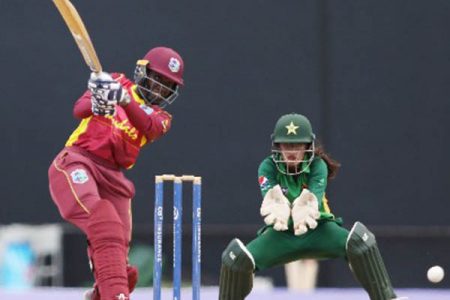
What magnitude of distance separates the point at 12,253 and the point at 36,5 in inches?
55.6

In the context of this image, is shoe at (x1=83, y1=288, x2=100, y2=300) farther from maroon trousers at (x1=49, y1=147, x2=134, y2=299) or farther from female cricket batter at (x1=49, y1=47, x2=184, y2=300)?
maroon trousers at (x1=49, y1=147, x2=134, y2=299)

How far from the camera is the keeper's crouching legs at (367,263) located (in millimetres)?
4949

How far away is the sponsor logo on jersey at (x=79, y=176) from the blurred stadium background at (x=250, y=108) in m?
2.74

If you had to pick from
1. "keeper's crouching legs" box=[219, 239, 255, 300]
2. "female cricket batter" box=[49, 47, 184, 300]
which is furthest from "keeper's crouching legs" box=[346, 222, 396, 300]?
"female cricket batter" box=[49, 47, 184, 300]

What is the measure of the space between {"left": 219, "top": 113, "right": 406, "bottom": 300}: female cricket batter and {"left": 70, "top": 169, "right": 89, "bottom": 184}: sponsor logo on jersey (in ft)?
1.90

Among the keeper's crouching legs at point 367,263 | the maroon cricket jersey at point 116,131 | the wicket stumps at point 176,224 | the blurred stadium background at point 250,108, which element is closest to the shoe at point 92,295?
the wicket stumps at point 176,224

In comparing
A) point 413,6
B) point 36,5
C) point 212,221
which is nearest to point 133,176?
point 212,221

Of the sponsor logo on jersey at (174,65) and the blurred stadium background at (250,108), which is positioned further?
the blurred stadium background at (250,108)

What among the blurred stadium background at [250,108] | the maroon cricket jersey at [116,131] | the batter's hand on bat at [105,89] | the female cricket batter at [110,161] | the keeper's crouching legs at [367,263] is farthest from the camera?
the blurred stadium background at [250,108]

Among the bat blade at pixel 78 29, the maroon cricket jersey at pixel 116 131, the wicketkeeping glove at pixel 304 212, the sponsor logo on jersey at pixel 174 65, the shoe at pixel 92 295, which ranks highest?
the bat blade at pixel 78 29

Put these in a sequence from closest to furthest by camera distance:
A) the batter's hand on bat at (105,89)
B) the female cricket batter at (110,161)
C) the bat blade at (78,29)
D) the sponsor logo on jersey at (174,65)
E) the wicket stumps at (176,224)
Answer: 1. the bat blade at (78,29)
2. the batter's hand on bat at (105,89)
3. the female cricket batter at (110,161)
4. the sponsor logo on jersey at (174,65)
5. the wicket stumps at (176,224)

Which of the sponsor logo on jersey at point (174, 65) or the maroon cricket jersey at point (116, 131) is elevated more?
the sponsor logo on jersey at point (174, 65)

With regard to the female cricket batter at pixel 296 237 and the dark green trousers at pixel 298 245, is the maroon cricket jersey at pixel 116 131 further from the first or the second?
the dark green trousers at pixel 298 245

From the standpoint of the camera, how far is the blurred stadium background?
7.79 meters
